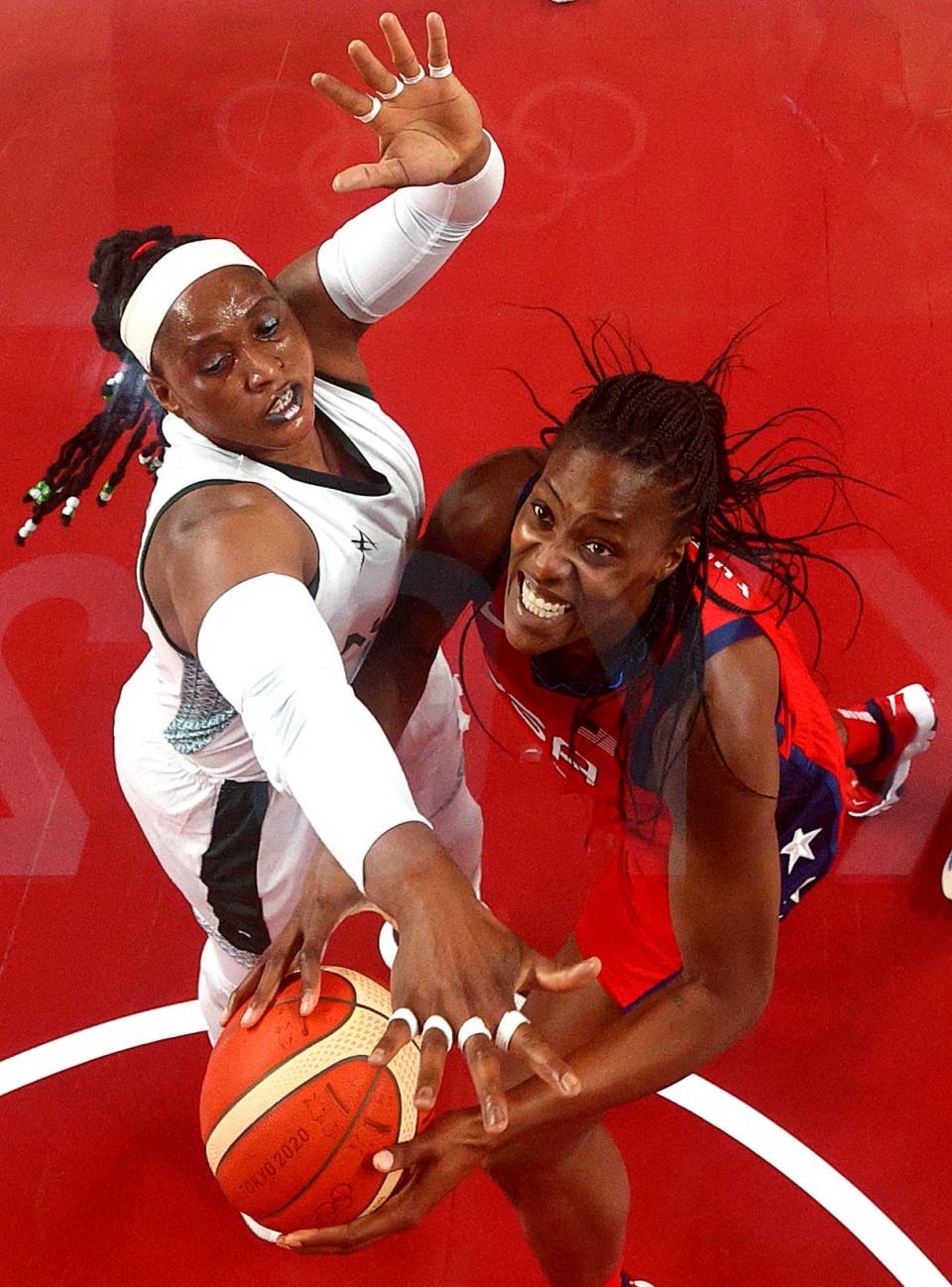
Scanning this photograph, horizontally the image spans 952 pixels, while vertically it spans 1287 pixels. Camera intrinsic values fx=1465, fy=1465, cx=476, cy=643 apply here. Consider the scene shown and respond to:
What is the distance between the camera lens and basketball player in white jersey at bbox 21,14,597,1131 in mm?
1484

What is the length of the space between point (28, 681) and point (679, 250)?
2.07m

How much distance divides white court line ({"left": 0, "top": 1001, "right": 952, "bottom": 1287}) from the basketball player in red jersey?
0.37m

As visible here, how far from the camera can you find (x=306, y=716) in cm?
156

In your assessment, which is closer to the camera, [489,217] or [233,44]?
[489,217]

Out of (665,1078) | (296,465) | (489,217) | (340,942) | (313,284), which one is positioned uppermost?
(313,284)

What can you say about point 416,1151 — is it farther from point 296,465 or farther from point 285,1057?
point 296,465

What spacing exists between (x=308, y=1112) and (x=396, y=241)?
119 centimetres

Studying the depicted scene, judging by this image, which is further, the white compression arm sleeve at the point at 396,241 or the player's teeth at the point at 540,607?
the white compression arm sleeve at the point at 396,241

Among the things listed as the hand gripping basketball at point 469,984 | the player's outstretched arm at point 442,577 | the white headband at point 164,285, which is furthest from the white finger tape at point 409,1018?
the white headband at point 164,285

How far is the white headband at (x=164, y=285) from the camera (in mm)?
1912

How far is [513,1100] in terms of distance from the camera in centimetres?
194

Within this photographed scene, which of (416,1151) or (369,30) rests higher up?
(369,30)

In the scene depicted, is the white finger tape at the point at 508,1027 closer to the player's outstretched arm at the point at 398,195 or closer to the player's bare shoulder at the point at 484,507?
the player's bare shoulder at the point at 484,507

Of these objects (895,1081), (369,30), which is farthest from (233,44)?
(895,1081)
